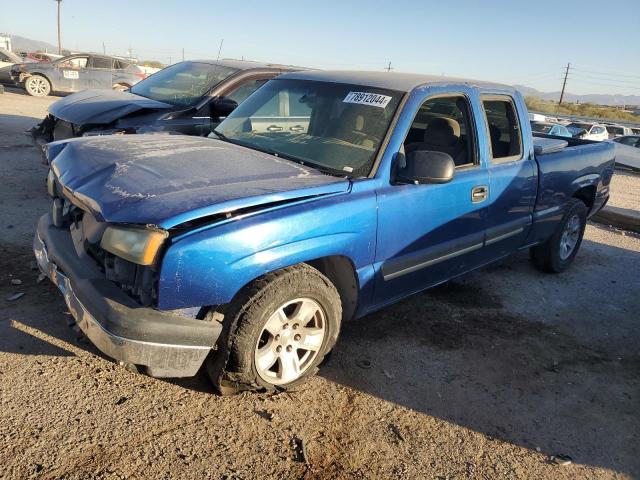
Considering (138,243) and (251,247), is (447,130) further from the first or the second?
(138,243)

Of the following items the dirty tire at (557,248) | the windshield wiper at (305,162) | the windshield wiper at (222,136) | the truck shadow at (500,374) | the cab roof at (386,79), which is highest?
the cab roof at (386,79)

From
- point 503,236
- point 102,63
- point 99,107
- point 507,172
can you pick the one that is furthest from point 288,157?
point 102,63

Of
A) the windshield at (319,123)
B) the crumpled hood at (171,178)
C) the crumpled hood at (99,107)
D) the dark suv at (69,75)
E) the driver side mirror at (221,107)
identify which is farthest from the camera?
the dark suv at (69,75)

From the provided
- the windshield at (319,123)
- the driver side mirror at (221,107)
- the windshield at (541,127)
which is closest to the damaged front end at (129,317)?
the windshield at (319,123)

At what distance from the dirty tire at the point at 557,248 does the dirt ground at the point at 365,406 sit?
1.02m

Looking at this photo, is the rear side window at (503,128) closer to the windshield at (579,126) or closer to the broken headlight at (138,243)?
the broken headlight at (138,243)

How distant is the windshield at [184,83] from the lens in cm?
664

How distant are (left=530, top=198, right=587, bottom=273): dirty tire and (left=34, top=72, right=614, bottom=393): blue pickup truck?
0.89 metres

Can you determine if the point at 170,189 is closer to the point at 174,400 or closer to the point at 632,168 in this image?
the point at 174,400

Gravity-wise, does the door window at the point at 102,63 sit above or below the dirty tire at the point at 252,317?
above

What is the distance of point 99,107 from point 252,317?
444 centimetres

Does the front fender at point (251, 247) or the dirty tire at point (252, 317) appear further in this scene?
the dirty tire at point (252, 317)

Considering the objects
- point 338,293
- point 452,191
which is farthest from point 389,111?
point 338,293

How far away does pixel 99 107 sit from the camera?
6.02 meters
